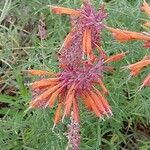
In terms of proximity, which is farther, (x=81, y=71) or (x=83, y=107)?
(x=83, y=107)

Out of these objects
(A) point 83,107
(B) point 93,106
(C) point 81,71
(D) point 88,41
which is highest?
(D) point 88,41

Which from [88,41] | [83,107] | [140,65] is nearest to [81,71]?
[88,41]

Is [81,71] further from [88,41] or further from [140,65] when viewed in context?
[140,65]

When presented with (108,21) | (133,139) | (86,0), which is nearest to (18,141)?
(133,139)

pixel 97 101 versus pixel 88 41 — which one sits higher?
pixel 88 41

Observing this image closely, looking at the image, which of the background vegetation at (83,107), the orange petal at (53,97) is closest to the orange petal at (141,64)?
the orange petal at (53,97)

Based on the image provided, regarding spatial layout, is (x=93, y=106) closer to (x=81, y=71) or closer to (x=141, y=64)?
(x=81, y=71)

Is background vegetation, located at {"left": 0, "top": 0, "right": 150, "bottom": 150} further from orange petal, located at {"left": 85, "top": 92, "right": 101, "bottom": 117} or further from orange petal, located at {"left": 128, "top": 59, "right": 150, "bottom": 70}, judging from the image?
orange petal, located at {"left": 85, "top": 92, "right": 101, "bottom": 117}

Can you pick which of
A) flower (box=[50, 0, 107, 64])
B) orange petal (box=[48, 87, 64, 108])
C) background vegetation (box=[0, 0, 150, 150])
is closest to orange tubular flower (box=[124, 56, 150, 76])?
flower (box=[50, 0, 107, 64])
